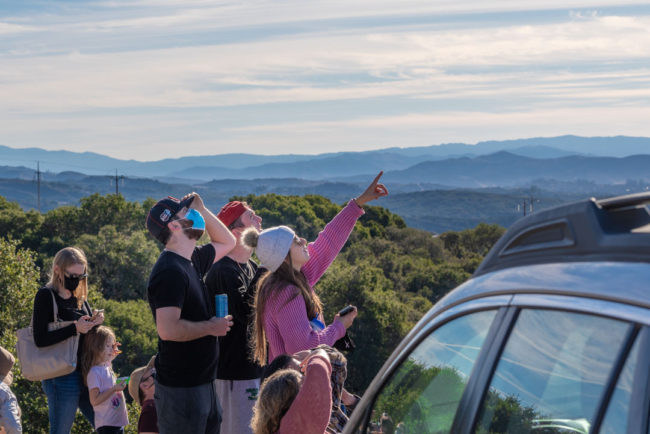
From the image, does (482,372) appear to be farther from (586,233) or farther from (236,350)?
(236,350)

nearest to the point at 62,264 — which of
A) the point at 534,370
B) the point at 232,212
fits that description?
the point at 232,212

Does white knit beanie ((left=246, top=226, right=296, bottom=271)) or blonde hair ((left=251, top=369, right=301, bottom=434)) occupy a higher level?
white knit beanie ((left=246, top=226, right=296, bottom=271))

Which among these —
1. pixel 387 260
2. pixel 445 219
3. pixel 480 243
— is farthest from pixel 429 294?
pixel 445 219

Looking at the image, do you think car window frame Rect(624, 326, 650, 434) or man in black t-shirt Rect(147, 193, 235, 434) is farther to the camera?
man in black t-shirt Rect(147, 193, 235, 434)

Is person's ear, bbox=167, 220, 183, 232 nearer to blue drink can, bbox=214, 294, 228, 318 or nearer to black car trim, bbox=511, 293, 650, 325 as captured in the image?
blue drink can, bbox=214, 294, 228, 318

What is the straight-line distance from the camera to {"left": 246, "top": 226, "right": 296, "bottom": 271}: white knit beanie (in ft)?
14.7

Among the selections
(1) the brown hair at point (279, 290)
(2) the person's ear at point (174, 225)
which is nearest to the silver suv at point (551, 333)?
(1) the brown hair at point (279, 290)

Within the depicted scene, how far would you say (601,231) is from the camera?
71.1 inches

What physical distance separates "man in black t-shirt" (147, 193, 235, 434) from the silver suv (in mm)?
2227

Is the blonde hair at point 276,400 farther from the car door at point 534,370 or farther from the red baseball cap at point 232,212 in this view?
the red baseball cap at point 232,212

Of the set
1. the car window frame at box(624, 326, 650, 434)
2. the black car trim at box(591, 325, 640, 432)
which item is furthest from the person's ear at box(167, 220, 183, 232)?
the car window frame at box(624, 326, 650, 434)

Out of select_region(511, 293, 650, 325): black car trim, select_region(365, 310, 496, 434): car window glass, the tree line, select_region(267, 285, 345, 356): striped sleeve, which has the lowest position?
the tree line

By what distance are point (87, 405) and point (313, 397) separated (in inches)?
130

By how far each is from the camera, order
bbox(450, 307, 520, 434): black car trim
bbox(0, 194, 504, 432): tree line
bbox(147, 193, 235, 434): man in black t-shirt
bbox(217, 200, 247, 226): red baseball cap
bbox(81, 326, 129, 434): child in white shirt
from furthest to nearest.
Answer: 1. bbox(0, 194, 504, 432): tree line
2. bbox(81, 326, 129, 434): child in white shirt
3. bbox(217, 200, 247, 226): red baseball cap
4. bbox(147, 193, 235, 434): man in black t-shirt
5. bbox(450, 307, 520, 434): black car trim
